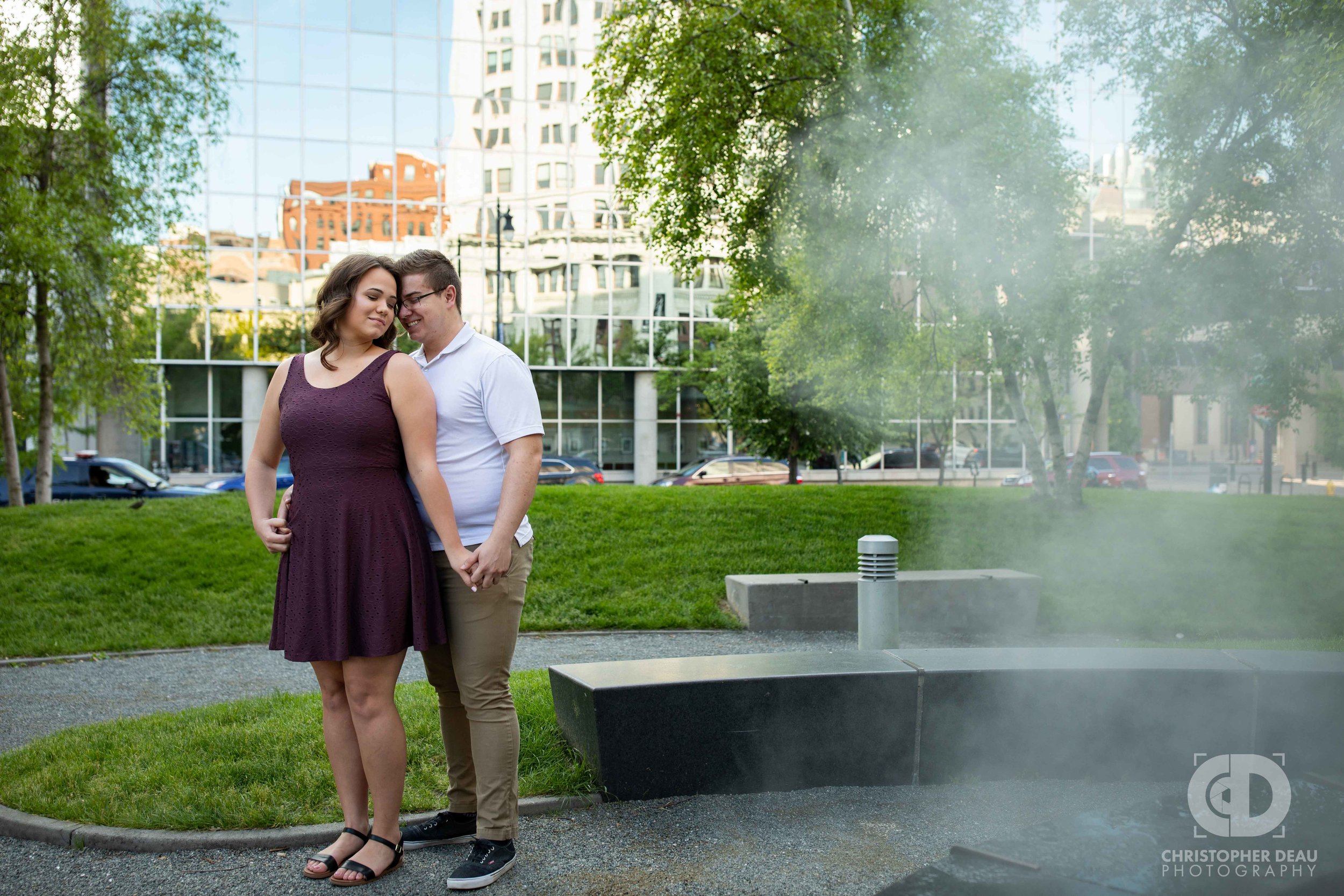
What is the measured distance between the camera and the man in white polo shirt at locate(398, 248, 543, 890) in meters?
2.74

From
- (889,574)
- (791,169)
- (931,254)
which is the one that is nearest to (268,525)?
(889,574)

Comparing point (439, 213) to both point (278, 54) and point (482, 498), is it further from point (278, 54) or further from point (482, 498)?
point (482, 498)

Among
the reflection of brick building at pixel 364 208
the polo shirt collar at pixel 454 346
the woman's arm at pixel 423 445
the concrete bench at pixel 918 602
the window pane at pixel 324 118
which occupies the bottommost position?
the concrete bench at pixel 918 602

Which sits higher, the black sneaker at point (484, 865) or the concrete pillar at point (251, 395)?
the concrete pillar at point (251, 395)

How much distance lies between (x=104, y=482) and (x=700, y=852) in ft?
57.1

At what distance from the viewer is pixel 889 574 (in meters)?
5.05

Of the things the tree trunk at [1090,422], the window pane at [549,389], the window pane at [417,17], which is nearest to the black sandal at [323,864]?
the tree trunk at [1090,422]

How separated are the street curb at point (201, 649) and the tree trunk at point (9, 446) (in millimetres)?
5554

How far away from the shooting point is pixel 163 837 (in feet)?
10.2

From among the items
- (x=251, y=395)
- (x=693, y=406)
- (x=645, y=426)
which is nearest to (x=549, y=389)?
(x=645, y=426)

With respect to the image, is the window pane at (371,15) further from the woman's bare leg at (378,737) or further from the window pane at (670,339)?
the woman's bare leg at (378,737)

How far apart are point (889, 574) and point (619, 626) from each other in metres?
3.40

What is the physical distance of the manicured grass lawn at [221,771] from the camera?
3.28m

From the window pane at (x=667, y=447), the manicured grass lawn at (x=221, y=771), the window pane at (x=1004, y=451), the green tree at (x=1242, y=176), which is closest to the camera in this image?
the manicured grass lawn at (x=221, y=771)
